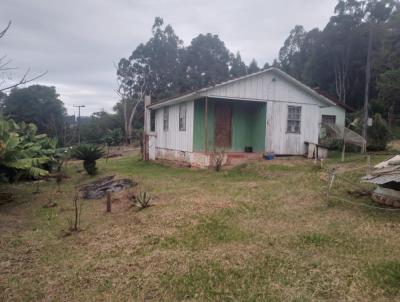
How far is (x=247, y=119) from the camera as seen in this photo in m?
13.9

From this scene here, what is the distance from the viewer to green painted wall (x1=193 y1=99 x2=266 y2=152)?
12664 millimetres

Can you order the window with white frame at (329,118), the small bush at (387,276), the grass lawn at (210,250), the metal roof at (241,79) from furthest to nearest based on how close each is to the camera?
the window with white frame at (329,118)
the metal roof at (241,79)
the grass lawn at (210,250)
the small bush at (387,276)

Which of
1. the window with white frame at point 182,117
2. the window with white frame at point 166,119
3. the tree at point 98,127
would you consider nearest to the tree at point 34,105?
the tree at point 98,127

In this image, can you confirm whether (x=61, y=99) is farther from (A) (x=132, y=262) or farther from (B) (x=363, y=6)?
(A) (x=132, y=262)

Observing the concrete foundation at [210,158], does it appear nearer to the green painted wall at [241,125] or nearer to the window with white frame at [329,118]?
the green painted wall at [241,125]

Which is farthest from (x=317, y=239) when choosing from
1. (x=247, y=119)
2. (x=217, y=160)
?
(x=247, y=119)

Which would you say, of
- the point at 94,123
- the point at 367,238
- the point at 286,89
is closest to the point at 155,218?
the point at 367,238

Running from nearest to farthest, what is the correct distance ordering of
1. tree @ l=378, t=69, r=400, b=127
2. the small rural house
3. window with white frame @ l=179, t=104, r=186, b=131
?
the small rural house
window with white frame @ l=179, t=104, r=186, b=131
tree @ l=378, t=69, r=400, b=127

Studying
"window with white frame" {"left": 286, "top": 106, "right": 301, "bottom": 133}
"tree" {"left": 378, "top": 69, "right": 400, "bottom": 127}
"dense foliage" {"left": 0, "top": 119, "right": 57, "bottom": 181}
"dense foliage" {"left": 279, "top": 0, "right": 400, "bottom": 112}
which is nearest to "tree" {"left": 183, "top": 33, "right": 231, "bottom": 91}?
"dense foliage" {"left": 279, "top": 0, "right": 400, "bottom": 112}

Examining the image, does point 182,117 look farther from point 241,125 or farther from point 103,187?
→ point 103,187

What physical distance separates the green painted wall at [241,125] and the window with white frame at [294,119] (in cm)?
122

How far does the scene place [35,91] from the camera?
123 ft

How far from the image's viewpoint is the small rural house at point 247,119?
12352 mm

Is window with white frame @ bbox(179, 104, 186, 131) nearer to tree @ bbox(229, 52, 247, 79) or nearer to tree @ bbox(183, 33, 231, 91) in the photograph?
tree @ bbox(183, 33, 231, 91)
